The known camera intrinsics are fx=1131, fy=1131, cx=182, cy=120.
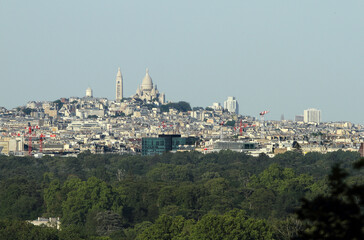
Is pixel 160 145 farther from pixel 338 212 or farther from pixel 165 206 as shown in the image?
pixel 338 212

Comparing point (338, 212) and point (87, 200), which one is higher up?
point (338, 212)

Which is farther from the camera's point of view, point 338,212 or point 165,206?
point 165,206

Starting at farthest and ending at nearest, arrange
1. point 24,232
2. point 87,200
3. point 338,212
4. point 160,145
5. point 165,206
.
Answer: point 160,145 → point 87,200 → point 165,206 → point 24,232 → point 338,212

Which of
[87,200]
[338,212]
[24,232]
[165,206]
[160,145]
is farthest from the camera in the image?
[160,145]

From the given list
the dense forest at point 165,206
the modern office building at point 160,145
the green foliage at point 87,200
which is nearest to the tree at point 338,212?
the dense forest at point 165,206

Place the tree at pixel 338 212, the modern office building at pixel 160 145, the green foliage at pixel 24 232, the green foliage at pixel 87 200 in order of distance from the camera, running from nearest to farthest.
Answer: the tree at pixel 338 212, the green foliage at pixel 24 232, the green foliage at pixel 87 200, the modern office building at pixel 160 145

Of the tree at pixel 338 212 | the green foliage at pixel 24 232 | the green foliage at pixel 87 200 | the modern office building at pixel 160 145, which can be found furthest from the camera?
the modern office building at pixel 160 145

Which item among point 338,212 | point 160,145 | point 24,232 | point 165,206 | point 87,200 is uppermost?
point 160,145

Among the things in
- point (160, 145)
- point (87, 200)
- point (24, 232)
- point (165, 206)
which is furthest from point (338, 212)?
point (160, 145)

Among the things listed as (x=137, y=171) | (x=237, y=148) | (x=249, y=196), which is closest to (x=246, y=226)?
(x=249, y=196)

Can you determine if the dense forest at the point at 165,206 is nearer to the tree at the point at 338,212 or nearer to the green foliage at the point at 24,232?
the green foliage at the point at 24,232

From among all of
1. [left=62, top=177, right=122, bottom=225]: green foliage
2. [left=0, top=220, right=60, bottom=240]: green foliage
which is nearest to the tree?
[left=0, top=220, right=60, bottom=240]: green foliage

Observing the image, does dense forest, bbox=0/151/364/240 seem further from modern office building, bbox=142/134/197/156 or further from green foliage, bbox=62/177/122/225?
modern office building, bbox=142/134/197/156
